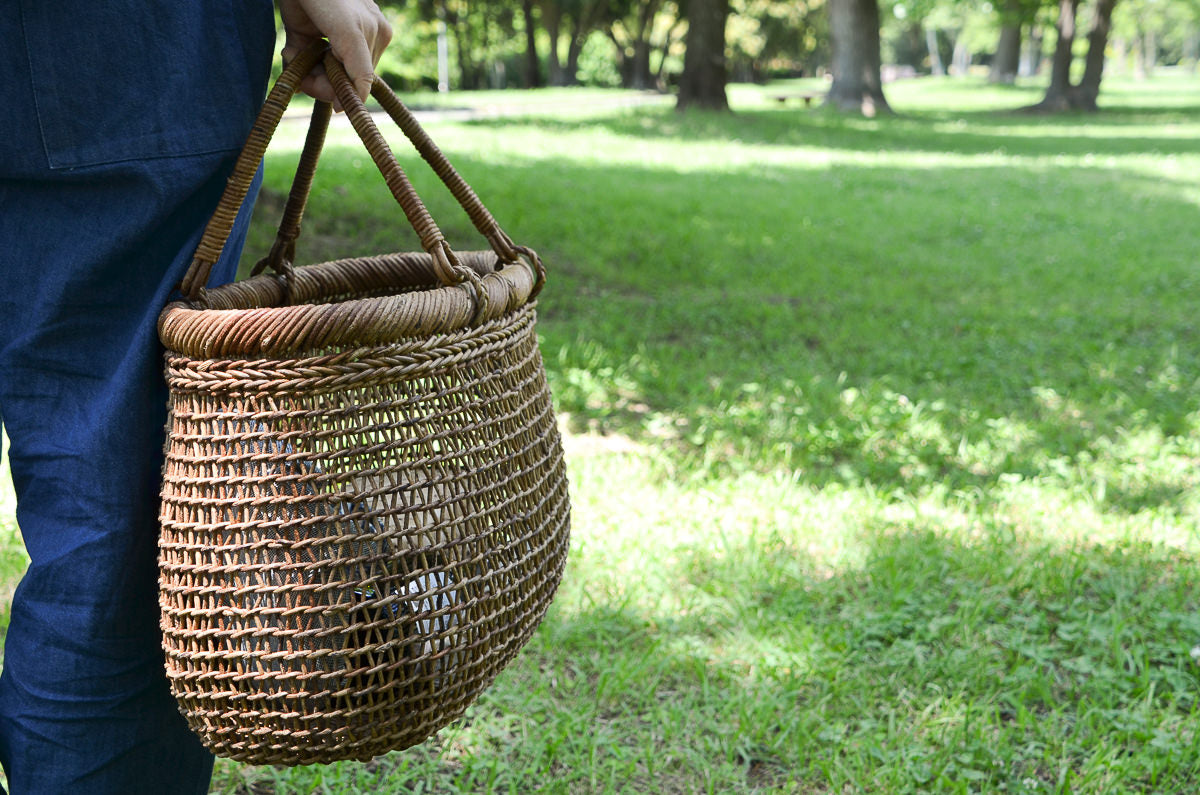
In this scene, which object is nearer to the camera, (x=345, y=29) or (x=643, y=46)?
(x=345, y=29)

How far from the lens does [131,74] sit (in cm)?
127

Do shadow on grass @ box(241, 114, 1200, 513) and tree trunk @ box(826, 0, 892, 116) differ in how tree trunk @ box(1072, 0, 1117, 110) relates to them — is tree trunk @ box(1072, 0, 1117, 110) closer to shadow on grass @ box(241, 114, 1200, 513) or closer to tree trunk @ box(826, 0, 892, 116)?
tree trunk @ box(826, 0, 892, 116)

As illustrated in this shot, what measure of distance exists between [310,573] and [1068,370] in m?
4.34

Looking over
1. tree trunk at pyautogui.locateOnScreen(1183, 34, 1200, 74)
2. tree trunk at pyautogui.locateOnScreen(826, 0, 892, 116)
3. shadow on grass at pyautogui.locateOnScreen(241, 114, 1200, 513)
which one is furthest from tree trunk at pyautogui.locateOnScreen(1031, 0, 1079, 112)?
tree trunk at pyautogui.locateOnScreen(1183, 34, 1200, 74)

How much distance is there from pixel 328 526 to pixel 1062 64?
85.4ft

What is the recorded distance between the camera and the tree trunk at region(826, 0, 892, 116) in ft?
69.3

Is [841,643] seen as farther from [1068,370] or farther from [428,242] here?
[1068,370]

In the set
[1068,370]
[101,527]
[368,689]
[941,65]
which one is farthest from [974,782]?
[941,65]

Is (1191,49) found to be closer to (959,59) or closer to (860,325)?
(959,59)

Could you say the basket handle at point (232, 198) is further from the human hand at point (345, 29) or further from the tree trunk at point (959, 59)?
the tree trunk at point (959, 59)

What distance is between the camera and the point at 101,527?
1.30 meters

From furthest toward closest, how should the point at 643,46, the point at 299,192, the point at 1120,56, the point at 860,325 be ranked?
the point at 1120,56, the point at 643,46, the point at 860,325, the point at 299,192

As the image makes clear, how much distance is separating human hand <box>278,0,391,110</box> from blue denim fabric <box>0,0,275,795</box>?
0.06 meters

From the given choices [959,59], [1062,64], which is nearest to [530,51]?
[1062,64]
